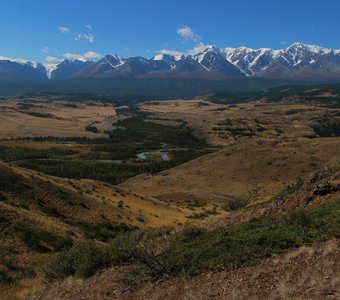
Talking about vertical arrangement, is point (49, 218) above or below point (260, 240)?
below

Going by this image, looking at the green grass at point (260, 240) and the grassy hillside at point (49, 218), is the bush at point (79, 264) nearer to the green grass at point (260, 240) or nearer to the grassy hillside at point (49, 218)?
the grassy hillside at point (49, 218)

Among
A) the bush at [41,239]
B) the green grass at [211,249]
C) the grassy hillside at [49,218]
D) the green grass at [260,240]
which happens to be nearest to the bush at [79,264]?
the green grass at [211,249]

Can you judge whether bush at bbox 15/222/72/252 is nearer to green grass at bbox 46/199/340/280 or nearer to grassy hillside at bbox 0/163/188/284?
grassy hillside at bbox 0/163/188/284

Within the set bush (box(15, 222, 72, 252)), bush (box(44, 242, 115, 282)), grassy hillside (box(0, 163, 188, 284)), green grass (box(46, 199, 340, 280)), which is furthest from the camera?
bush (box(15, 222, 72, 252))

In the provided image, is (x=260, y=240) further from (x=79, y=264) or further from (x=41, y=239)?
(x=41, y=239)

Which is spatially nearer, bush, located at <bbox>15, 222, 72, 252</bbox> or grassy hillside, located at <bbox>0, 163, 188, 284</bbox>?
grassy hillside, located at <bbox>0, 163, 188, 284</bbox>

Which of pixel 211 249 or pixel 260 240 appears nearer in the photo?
pixel 260 240

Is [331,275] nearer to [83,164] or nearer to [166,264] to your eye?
[166,264]

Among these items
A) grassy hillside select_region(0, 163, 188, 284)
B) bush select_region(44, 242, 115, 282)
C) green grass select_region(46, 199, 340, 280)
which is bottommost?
grassy hillside select_region(0, 163, 188, 284)

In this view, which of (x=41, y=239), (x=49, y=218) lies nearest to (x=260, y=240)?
(x=41, y=239)

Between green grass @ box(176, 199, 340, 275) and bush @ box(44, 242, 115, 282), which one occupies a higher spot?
green grass @ box(176, 199, 340, 275)

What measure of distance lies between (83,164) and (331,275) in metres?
165


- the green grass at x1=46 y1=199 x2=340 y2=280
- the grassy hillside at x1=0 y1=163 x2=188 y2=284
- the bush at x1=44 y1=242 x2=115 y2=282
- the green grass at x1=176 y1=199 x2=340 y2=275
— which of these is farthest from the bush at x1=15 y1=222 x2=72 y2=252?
the green grass at x1=176 y1=199 x2=340 y2=275

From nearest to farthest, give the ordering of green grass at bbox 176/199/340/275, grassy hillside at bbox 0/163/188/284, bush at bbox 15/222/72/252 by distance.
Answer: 1. green grass at bbox 176/199/340/275
2. grassy hillside at bbox 0/163/188/284
3. bush at bbox 15/222/72/252
